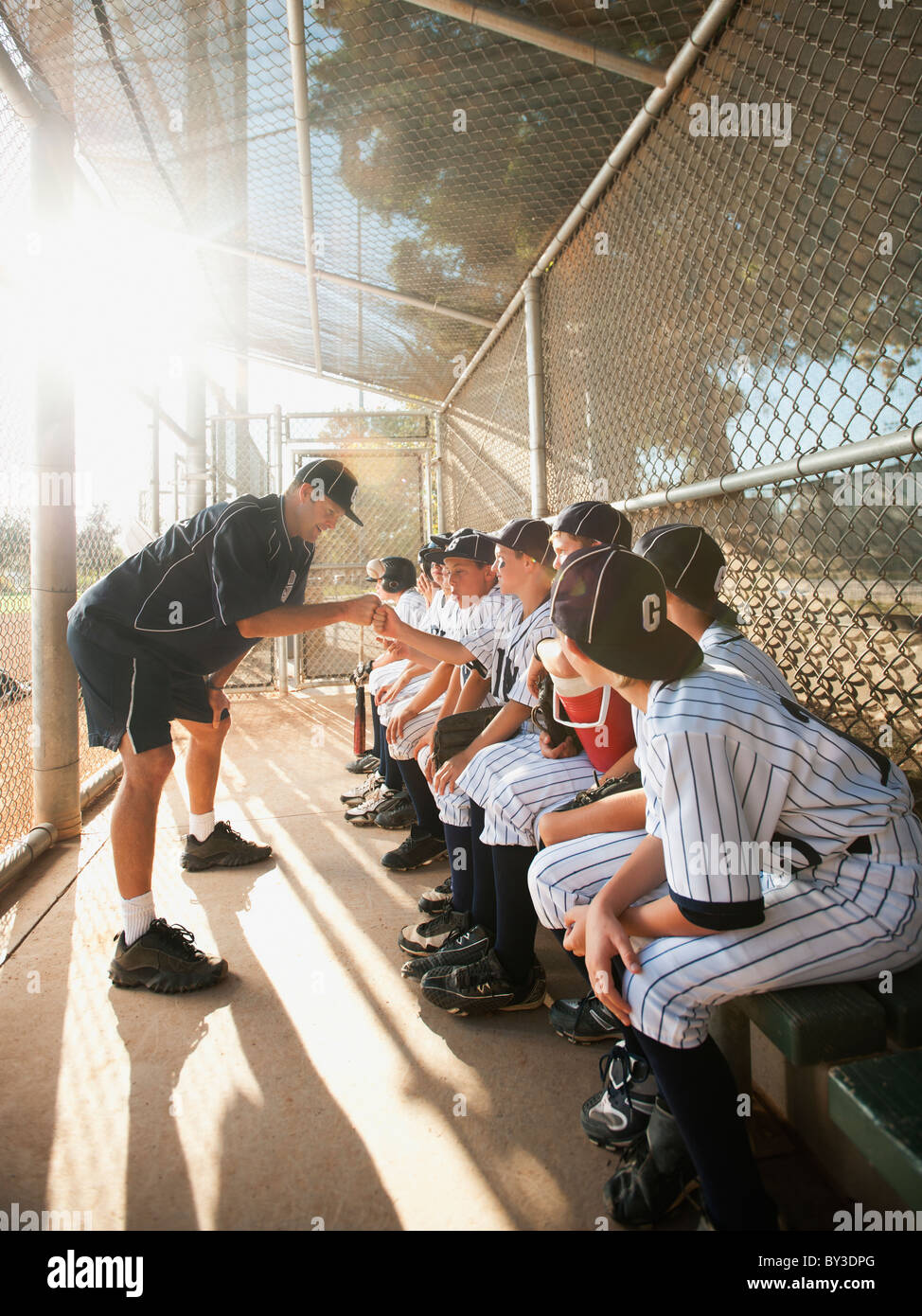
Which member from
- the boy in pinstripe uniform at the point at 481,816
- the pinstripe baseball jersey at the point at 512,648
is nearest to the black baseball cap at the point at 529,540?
the boy in pinstripe uniform at the point at 481,816

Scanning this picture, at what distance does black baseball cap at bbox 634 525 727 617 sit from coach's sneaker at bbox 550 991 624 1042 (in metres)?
1.30

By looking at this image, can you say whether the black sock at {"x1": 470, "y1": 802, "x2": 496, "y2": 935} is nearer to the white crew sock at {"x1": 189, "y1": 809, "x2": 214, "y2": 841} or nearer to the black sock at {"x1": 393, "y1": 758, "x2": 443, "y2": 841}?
the black sock at {"x1": 393, "y1": 758, "x2": 443, "y2": 841}

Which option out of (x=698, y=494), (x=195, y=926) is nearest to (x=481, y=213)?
(x=698, y=494)

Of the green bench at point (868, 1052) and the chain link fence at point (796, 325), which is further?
the chain link fence at point (796, 325)

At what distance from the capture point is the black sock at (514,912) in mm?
2451

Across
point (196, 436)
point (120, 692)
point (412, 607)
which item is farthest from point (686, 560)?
point (196, 436)

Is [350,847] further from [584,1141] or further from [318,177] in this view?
[318,177]

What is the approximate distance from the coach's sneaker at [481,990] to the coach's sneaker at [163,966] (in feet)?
2.82

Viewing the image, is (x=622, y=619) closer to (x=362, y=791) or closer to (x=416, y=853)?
(x=416, y=853)

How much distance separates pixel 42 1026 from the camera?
2420 mm

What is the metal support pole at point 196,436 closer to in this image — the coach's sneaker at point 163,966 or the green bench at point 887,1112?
the coach's sneaker at point 163,966

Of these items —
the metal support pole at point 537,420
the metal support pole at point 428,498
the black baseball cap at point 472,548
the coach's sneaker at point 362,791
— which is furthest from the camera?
the metal support pole at point 428,498

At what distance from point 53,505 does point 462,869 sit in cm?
307

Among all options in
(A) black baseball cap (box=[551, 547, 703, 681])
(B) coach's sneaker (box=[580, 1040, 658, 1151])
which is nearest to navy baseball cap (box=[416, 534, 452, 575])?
(A) black baseball cap (box=[551, 547, 703, 681])
